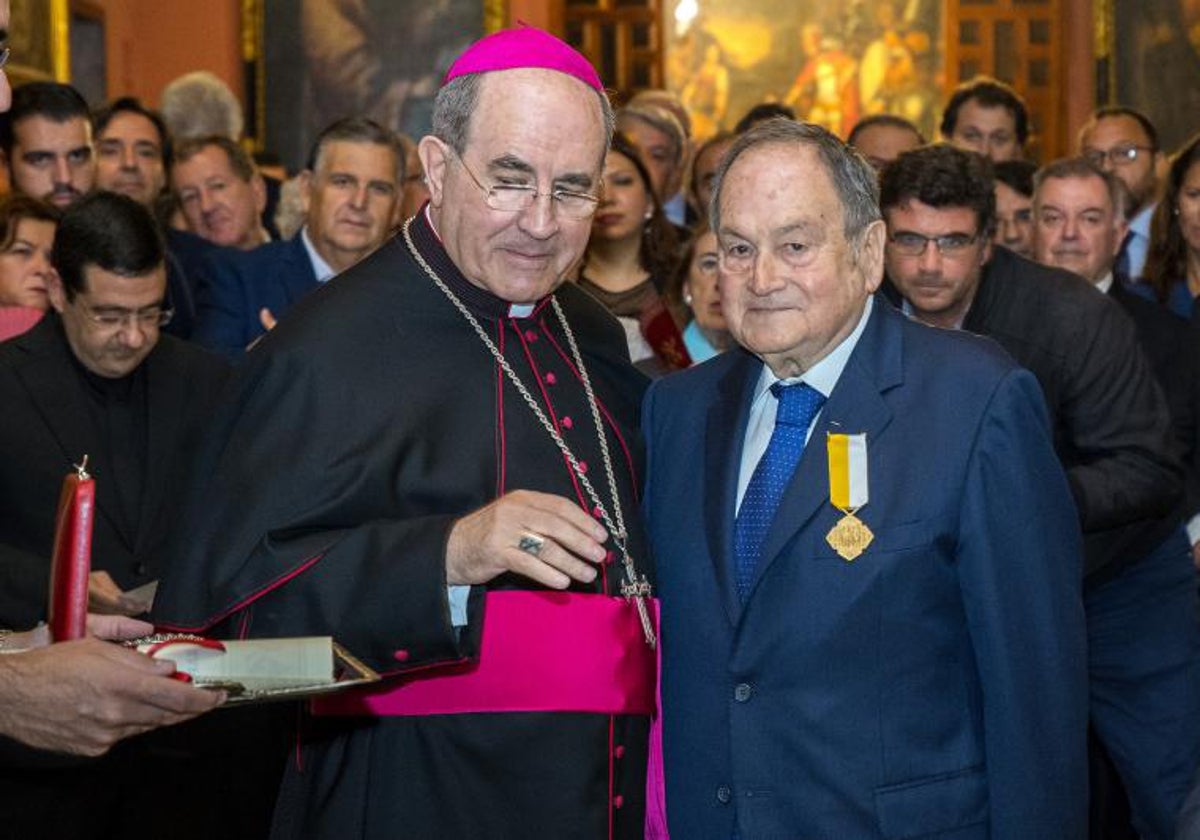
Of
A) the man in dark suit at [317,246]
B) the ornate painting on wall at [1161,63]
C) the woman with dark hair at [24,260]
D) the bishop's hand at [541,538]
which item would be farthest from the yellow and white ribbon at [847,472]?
the ornate painting on wall at [1161,63]

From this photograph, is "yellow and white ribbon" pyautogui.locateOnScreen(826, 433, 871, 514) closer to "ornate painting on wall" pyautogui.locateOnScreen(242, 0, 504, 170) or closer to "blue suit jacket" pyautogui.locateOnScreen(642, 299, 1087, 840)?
"blue suit jacket" pyautogui.locateOnScreen(642, 299, 1087, 840)

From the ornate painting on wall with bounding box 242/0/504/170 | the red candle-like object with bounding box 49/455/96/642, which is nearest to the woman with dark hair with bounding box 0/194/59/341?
the red candle-like object with bounding box 49/455/96/642

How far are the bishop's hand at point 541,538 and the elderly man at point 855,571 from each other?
0.44 m

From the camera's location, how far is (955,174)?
4.90 meters

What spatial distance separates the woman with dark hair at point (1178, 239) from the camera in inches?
246

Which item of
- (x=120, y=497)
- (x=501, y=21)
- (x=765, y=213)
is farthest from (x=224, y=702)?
(x=501, y=21)

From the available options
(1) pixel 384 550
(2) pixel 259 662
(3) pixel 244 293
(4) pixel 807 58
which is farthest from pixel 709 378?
(4) pixel 807 58

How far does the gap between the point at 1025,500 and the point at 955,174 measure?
193cm

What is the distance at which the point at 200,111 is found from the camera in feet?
29.2

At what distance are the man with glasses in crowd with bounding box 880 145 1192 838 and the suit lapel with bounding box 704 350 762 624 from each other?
4.29 ft

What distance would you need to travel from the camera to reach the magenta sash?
316cm

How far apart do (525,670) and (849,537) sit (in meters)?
0.58

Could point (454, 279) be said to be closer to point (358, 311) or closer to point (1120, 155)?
point (358, 311)

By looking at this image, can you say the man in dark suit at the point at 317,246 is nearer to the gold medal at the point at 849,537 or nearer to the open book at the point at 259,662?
the gold medal at the point at 849,537
